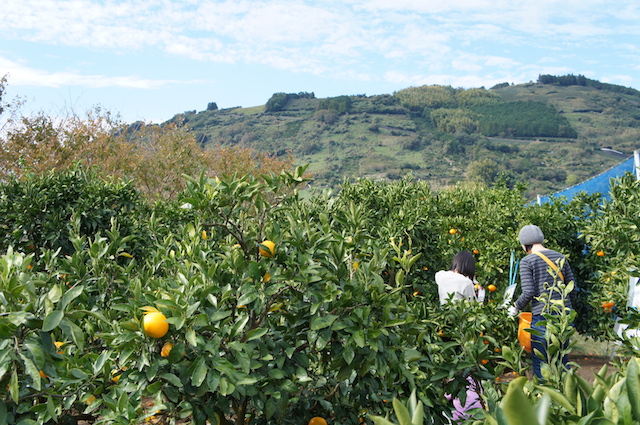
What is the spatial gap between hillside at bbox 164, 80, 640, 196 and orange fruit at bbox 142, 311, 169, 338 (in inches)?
2164

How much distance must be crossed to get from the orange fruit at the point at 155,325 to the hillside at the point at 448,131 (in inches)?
2164

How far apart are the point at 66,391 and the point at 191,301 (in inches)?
19.5

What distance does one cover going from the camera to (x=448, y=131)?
82500mm

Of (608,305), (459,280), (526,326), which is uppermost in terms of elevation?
(459,280)

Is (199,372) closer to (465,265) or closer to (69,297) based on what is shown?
(69,297)

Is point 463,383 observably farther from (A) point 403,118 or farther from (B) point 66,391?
(A) point 403,118

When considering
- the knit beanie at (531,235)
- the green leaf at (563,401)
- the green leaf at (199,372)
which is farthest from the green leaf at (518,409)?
the knit beanie at (531,235)

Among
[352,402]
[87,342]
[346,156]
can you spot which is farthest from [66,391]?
[346,156]

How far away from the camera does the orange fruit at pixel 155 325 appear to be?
1.34 metres

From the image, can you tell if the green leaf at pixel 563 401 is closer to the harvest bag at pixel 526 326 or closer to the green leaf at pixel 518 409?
the green leaf at pixel 518 409

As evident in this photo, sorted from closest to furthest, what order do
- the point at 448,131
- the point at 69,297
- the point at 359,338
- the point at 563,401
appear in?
the point at 563,401 → the point at 69,297 → the point at 359,338 → the point at 448,131

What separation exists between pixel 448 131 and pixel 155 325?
3366 inches

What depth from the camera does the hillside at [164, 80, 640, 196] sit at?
6388 centimetres

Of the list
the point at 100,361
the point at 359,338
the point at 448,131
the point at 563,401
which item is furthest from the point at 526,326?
the point at 448,131
